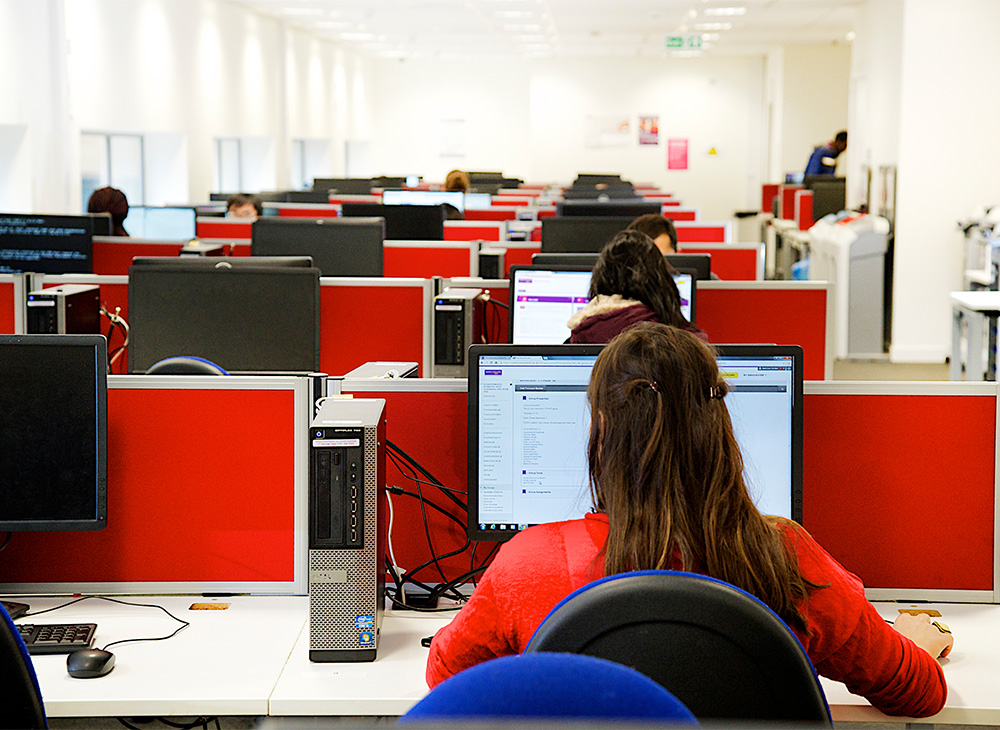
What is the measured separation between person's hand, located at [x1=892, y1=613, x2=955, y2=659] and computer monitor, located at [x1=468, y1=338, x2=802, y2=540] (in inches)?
9.3

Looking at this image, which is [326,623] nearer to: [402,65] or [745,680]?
[745,680]

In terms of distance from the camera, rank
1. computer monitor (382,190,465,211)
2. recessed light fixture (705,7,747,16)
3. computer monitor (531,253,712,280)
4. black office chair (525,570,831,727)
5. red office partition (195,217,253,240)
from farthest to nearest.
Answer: recessed light fixture (705,7,747,16) → computer monitor (382,190,465,211) → red office partition (195,217,253,240) → computer monitor (531,253,712,280) → black office chair (525,570,831,727)

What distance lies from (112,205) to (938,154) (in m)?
5.61

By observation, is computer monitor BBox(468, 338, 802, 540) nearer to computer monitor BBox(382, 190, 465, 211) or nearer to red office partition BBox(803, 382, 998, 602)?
red office partition BBox(803, 382, 998, 602)

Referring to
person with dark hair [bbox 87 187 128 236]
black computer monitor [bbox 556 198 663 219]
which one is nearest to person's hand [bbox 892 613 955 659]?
black computer monitor [bbox 556 198 663 219]

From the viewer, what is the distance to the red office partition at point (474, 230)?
7445mm

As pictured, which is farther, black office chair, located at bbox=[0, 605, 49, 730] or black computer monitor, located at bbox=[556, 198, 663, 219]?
black computer monitor, located at bbox=[556, 198, 663, 219]

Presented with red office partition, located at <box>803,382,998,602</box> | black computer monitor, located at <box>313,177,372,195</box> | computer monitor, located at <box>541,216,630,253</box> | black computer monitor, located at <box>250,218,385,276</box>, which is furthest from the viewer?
black computer monitor, located at <box>313,177,372,195</box>

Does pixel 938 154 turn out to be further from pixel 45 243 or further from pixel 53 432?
pixel 53 432

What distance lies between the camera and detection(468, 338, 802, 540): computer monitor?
193cm

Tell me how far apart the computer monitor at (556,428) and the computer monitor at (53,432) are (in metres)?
0.63

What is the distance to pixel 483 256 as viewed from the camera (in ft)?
18.0

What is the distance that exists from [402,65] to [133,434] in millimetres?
20832

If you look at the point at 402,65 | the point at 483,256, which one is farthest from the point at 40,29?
the point at 402,65
